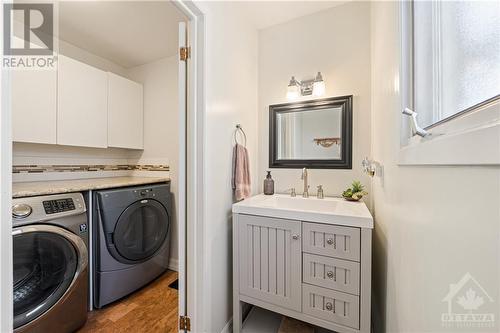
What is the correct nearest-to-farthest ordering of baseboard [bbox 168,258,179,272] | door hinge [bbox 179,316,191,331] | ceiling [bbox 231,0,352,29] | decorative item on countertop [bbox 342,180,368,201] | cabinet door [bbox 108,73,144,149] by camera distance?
door hinge [bbox 179,316,191,331] → decorative item on countertop [bbox 342,180,368,201] → ceiling [bbox 231,0,352,29] → cabinet door [bbox 108,73,144,149] → baseboard [bbox 168,258,179,272]

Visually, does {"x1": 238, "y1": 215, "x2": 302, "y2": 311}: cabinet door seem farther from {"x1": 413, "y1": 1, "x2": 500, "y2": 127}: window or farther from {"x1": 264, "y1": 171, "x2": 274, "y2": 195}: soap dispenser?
{"x1": 413, "y1": 1, "x2": 500, "y2": 127}: window

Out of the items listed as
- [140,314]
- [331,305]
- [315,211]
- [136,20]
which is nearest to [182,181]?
[315,211]

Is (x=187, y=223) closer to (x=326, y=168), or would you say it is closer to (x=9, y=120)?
(x=9, y=120)

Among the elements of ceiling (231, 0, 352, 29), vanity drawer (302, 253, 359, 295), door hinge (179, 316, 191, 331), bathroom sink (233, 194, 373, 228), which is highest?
ceiling (231, 0, 352, 29)

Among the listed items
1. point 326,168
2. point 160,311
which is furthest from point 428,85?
point 160,311

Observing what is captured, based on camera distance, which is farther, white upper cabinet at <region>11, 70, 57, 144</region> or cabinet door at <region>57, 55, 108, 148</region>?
cabinet door at <region>57, 55, 108, 148</region>

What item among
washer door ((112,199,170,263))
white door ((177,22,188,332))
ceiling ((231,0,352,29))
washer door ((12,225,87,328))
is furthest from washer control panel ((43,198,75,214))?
ceiling ((231,0,352,29))

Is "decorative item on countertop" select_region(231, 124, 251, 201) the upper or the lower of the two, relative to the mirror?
lower

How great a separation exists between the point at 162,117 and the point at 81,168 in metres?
1.01

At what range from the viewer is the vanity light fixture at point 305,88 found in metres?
1.74

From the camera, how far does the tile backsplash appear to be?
1.79 m

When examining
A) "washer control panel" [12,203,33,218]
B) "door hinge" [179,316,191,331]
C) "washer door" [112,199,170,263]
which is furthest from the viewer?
"washer door" [112,199,170,263]

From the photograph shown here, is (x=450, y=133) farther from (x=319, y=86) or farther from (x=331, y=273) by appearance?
(x=319, y=86)

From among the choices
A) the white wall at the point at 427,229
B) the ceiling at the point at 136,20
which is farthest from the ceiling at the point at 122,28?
the white wall at the point at 427,229
